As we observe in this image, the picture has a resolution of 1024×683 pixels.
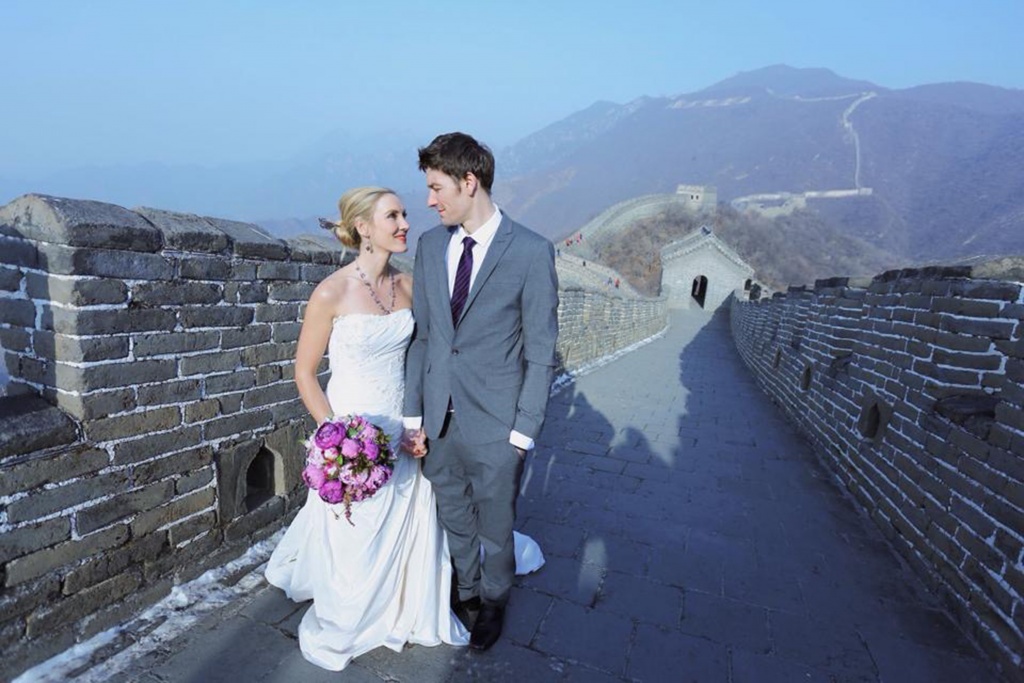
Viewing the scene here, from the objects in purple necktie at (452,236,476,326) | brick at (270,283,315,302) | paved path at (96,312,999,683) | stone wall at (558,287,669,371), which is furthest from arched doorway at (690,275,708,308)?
purple necktie at (452,236,476,326)

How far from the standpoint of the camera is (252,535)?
2.99 meters

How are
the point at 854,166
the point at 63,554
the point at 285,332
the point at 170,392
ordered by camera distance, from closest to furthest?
the point at 63,554
the point at 170,392
the point at 285,332
the point at 854,166

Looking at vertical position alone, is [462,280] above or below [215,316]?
above

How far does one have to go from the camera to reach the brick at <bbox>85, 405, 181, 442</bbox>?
2174mm

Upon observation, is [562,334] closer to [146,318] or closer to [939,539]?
[939,539]

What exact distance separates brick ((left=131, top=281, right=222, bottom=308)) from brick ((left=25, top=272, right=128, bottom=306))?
0.32 ft

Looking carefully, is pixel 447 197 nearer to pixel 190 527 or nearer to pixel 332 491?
pixel 332 491

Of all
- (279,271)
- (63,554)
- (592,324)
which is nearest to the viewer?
(63,554)

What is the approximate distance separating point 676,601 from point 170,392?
281 centimetres

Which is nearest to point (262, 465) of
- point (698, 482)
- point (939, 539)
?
point (698, 482)

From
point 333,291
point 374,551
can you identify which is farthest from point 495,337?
point 374,551

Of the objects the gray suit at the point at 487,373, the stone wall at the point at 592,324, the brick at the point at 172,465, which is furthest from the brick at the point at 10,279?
the stone wall at the point at 592,324

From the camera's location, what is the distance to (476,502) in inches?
101

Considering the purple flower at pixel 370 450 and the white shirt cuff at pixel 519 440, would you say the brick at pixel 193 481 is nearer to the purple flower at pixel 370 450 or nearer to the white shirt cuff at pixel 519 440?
the purple flower at pixel 370 450
